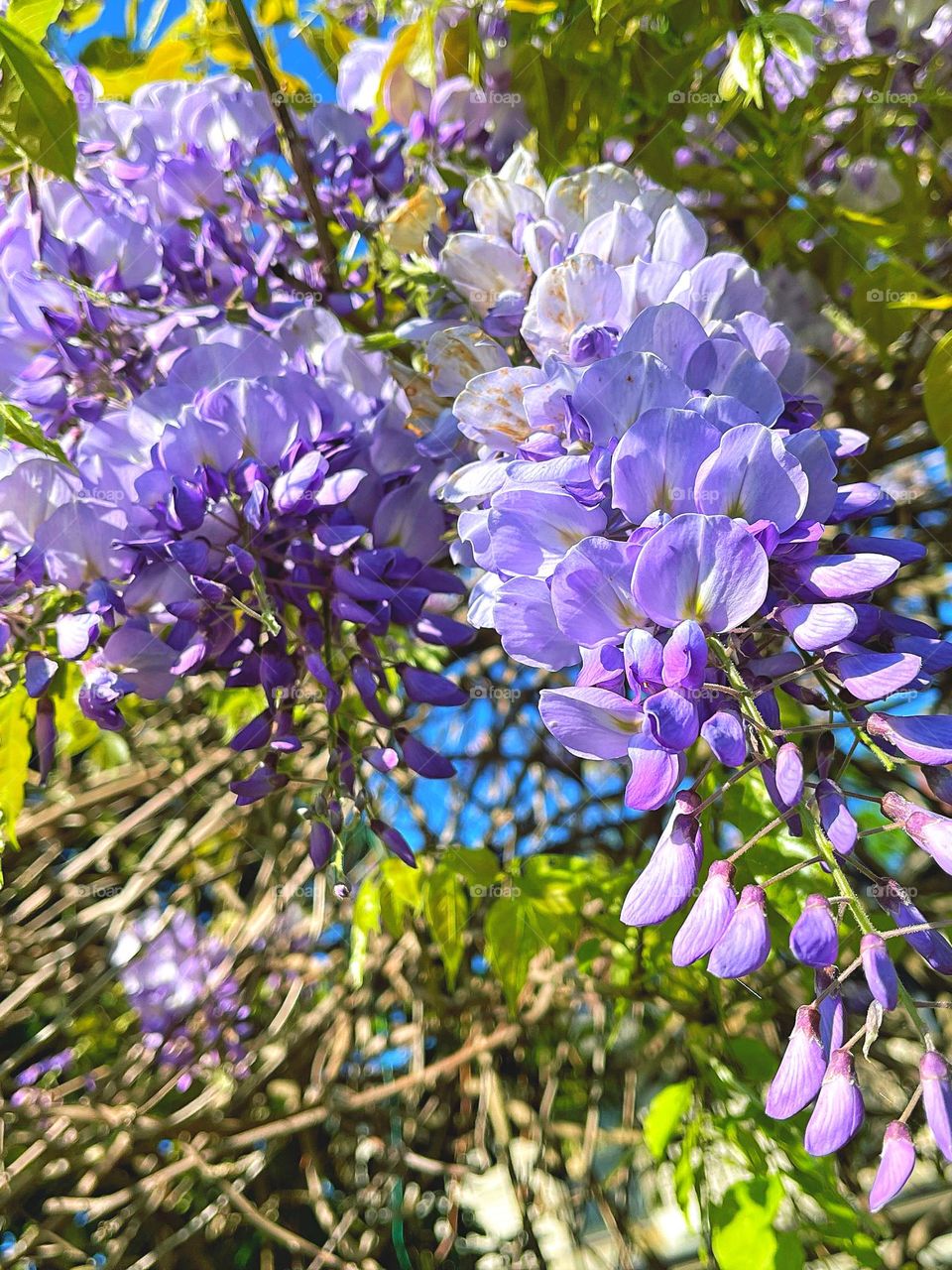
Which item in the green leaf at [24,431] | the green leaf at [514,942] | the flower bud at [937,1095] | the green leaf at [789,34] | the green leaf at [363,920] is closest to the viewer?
the flower bud at [937,1095]

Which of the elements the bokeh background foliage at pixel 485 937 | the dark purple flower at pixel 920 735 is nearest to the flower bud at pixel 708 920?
the dark purple flower at pixel 920 735

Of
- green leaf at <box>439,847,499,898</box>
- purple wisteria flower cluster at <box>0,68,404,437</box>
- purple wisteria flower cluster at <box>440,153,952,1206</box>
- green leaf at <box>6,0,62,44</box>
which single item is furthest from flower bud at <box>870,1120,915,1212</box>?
green leaf at <box>6,0,62,44</box>

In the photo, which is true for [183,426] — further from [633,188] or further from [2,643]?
[633,188]

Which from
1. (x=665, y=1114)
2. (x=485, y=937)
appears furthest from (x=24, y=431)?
(x=485, y=937)

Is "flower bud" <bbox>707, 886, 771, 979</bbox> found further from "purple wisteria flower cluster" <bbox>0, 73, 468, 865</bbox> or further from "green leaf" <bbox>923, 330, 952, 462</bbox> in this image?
"green leaf" <bbox>923, 330, 952, 462</bbox>

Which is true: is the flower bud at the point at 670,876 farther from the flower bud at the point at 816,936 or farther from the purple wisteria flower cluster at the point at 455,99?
the purple wisteria flower cluster at the point at 455,99

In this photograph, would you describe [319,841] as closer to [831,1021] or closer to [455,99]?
[831,1021]

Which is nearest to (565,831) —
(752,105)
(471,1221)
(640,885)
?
(471,1221)
